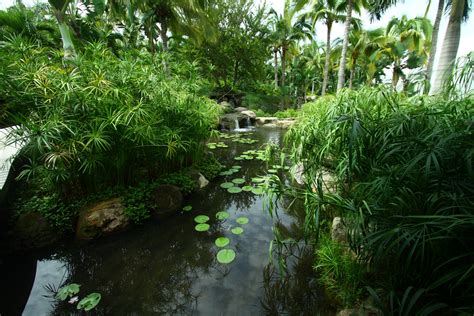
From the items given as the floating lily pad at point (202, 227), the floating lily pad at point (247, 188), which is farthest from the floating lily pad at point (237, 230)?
the floating lily pad at point (247, 188)

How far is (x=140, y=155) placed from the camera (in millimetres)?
3598

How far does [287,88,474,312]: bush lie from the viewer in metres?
1.29

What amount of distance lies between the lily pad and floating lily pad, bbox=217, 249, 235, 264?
1287 millimetres

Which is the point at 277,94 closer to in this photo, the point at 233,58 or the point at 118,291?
the point at 233,58

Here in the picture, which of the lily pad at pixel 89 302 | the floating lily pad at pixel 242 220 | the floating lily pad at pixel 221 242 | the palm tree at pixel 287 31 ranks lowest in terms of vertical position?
the lily pad at pixel 89 302

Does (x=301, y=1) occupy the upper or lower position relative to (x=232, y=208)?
upper

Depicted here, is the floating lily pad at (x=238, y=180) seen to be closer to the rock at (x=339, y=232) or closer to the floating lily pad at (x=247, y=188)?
the floating lily pad at (x=247, y=188)

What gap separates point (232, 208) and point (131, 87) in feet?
8.59

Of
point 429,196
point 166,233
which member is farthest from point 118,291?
point 429,196

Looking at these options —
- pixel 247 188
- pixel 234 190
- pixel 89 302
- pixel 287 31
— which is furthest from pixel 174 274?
pixel 287 31

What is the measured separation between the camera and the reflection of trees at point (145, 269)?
213cm

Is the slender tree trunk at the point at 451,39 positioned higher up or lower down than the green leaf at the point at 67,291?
higher up

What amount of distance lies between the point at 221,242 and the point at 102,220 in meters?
1.71

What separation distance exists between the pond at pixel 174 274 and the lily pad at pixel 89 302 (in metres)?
0.05
